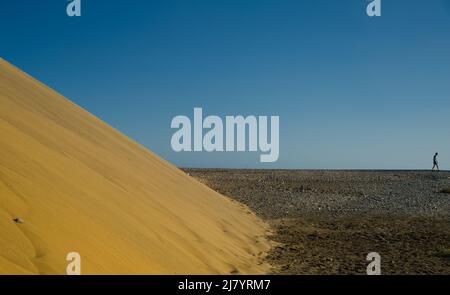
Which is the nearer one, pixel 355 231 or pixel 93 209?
pixel 93 209

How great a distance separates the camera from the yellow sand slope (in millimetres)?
4383

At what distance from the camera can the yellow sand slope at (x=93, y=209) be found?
14.4ft

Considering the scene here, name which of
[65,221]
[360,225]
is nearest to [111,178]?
[65,221]

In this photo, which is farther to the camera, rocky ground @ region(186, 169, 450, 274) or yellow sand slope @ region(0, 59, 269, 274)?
rocky ground @ region(186, 169, 450, 274)

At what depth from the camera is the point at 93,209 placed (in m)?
5.97

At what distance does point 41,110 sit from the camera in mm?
10133

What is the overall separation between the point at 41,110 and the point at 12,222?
6.64m

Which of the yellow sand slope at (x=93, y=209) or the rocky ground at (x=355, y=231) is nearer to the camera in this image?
the yellow sand slope at (x=93, y=209)

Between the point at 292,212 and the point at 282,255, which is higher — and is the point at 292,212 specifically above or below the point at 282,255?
above

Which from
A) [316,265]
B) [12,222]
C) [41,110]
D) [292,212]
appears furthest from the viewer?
[292,212]

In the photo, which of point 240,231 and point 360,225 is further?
point 360,225
